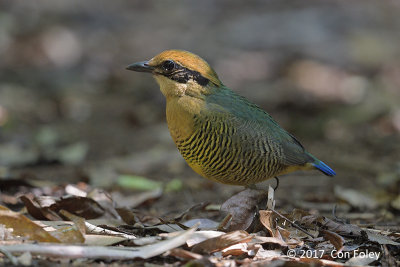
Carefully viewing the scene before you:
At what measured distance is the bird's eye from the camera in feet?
15.4

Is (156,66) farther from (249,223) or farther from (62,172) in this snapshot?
(62,172)

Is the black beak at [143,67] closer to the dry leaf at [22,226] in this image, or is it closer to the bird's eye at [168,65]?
the bird's eye at [168,65]

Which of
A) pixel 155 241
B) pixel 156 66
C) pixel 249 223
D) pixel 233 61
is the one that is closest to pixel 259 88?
pixel 233 61

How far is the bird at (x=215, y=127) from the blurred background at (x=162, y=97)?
1.00m

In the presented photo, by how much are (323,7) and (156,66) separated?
1012cm

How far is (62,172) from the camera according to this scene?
21.9 ft

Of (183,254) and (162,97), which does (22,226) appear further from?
(162,97)

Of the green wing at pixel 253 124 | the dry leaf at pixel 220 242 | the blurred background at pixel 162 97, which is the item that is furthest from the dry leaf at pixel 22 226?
the blurred background at pixel 162 97

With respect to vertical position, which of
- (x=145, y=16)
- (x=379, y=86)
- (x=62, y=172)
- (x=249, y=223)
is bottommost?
(x=62, y=172)

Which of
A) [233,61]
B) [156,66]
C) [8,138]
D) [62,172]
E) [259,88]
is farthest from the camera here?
[233,61]

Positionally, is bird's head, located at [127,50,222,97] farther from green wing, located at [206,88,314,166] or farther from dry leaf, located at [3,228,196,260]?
dry leaf, located at [3,228,196,260]

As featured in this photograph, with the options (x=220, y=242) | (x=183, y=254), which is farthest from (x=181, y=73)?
(x=183, y=254)

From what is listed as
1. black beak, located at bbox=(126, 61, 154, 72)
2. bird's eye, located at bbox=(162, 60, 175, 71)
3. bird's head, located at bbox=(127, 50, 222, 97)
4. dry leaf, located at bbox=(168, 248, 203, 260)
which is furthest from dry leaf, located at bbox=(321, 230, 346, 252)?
black beak, located at bbox=(126, 61, 154, 72)

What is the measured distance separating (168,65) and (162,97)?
16.6 feet
